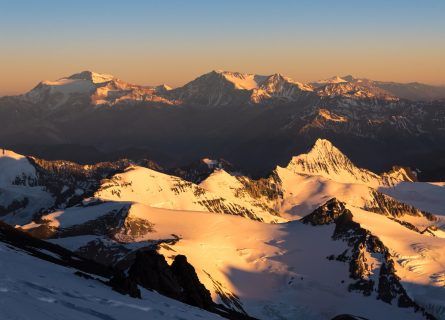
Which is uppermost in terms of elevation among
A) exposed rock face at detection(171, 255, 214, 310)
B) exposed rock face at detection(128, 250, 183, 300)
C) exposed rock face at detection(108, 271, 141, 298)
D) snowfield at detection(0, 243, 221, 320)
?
snowfield at detection(0, 243, 221, 320)

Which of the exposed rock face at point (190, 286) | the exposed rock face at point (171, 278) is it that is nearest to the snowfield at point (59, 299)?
the exposed rock face at point (171, 278)

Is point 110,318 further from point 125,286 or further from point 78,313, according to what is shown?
point 125,286

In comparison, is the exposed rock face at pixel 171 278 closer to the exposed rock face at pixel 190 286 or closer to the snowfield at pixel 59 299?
the exposed rock face at pixel 190 286

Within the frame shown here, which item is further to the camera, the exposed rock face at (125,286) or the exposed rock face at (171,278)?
the exposed rock face at (171,278)

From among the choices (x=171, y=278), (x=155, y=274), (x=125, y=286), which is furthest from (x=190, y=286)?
(x=125, y=286)

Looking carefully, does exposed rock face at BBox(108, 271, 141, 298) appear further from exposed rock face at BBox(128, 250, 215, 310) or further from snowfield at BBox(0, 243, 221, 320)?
exposed rock face at BBox(128, 250, 215, 310)

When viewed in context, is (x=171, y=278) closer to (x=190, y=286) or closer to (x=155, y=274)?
(x=155, y=274)

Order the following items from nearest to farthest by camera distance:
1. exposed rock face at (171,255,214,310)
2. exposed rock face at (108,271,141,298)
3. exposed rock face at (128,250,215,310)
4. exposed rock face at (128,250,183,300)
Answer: exposed rock face at (108,271,141,298)
exposed rock face at (128,250,183,300)
exposed rock face at (128,250,215,310)
exposed rock face at (171,255,214,310)

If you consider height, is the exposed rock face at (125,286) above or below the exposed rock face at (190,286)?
above

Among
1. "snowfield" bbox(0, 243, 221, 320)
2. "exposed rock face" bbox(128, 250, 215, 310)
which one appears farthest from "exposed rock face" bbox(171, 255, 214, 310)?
"snowfield" bbox(0, 243, 221, 320)

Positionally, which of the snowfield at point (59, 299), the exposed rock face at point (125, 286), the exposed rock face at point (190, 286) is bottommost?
the exposed rock face at point (190, 286)

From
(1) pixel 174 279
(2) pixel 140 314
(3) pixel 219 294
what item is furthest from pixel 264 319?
(2) pixel 140 314

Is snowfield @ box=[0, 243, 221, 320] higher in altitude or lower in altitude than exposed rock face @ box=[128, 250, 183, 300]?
higher

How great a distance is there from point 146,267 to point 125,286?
39468mm
